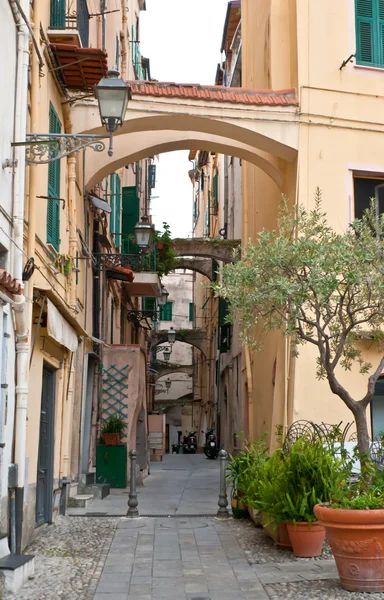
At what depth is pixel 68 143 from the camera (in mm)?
8586

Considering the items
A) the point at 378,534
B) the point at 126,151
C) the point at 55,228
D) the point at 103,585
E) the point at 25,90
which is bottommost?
the point at 103,585

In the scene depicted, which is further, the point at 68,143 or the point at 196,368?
the point at 196,368

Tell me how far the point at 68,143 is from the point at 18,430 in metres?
3.05

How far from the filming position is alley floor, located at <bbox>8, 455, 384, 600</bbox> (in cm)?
742

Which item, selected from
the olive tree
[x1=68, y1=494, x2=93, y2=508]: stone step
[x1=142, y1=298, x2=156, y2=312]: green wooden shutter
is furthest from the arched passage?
[x1=142, y1=298, x2=156, y2=312]: green wooden shutter

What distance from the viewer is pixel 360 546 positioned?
7.02 metres

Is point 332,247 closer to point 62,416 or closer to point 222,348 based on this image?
point 62,416

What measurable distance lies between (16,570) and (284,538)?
11.2 ft

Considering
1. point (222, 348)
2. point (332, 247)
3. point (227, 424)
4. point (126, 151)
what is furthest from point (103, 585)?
point (227, 424)

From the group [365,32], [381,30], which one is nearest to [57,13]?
[365,32]

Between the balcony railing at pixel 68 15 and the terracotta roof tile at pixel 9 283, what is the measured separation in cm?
463

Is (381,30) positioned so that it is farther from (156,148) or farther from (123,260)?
(123,260)

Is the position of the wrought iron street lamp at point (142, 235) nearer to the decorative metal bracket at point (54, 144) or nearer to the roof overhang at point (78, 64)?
the roof overhang at point (78, 64)

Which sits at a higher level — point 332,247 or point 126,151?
point 126,151
